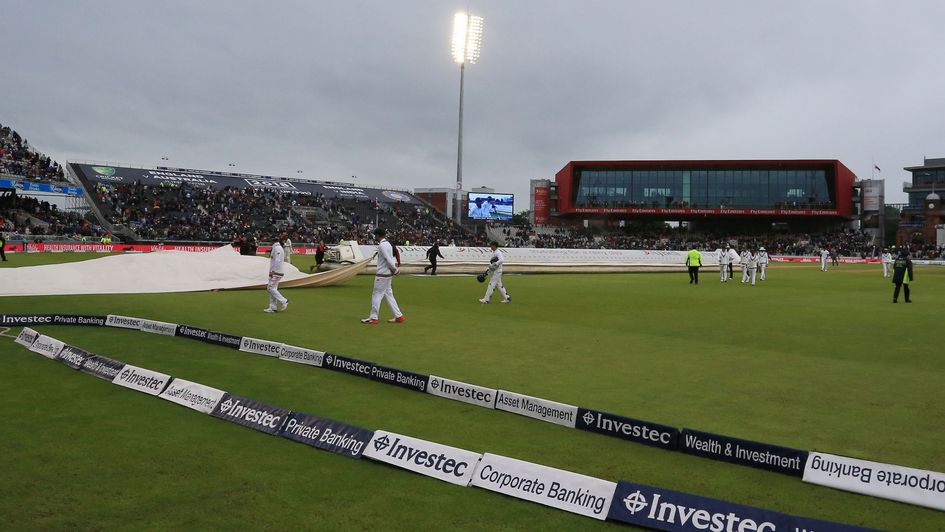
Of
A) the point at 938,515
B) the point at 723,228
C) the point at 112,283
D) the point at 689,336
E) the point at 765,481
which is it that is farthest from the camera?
the point at 723,228

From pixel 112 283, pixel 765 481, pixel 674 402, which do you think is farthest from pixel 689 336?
pixel 112 283

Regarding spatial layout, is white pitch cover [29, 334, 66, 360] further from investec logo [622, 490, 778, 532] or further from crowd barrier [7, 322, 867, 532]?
investec logo [622, 490, 778, 532]

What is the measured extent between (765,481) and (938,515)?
1082mm

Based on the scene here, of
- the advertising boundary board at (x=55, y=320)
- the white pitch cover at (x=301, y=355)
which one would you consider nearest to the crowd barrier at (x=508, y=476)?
the white pitch cover at (x=301, y=355)

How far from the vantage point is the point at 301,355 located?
356 inches

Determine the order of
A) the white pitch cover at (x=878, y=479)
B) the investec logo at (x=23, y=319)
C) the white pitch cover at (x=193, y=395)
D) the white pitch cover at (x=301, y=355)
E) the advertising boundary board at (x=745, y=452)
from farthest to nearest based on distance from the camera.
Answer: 1. the investec logo at (x=23, y=319)
2. the white pitch cover at (x=301, y=355)
3. the white pitch cover at (x=193, y=395)
4. the advertising boundary board at (x=745, y=452)
5. the white pitch cover at (x=878, y=479)

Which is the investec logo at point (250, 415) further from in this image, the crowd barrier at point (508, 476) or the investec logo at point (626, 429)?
the investec logo at point (626, 429)

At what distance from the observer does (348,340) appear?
1137cm

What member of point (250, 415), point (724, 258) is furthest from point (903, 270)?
point (250, 415)

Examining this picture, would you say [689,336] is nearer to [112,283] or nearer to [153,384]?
[153,384]

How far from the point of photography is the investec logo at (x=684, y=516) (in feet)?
12.7

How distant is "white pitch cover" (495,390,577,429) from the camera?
20.4 feet

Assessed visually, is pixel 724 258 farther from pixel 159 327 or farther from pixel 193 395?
pixel 193 395

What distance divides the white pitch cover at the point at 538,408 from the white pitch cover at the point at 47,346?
6528mm
